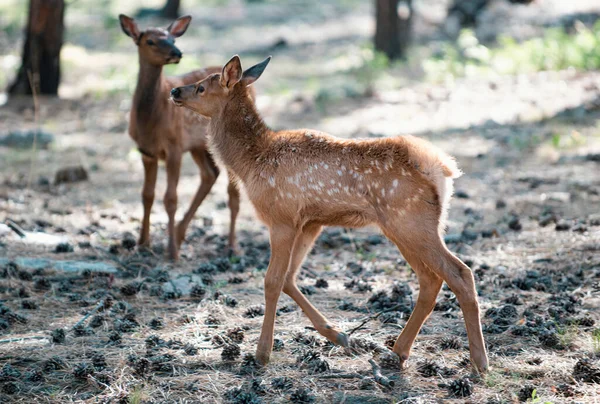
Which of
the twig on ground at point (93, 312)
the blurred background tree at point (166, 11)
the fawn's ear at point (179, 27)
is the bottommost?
the twig on ground at point (93, 312)

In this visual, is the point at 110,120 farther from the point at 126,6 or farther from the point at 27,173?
the point at 126,6

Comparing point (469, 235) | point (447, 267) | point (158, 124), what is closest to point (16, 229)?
point (158, 124)

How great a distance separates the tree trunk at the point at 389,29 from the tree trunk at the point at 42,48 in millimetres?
8727

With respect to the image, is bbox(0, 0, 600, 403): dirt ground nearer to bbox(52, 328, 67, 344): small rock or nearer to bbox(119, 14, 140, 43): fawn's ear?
bbox(52, 328, 67, 344): small rock

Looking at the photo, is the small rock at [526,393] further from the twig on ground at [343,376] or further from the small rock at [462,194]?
the small rock at [462,194]

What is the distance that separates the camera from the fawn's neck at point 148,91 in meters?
9.41

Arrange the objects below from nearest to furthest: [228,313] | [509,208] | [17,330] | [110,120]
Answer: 1. [17,330]
2. [228,313]
3. [509,208]
4. [110,120]

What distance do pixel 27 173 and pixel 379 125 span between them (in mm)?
6541

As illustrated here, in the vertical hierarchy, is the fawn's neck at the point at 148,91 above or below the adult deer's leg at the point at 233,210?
above

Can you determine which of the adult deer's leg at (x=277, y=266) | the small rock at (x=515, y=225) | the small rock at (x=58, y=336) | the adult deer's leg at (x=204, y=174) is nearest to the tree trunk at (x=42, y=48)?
the adult deer's leg at (x=204, y=174)

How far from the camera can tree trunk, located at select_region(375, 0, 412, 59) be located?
2139cm

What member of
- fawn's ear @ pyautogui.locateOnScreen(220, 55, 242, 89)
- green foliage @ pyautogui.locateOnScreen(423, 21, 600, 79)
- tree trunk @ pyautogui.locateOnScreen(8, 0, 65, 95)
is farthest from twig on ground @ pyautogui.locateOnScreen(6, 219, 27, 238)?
green foliage @ pyautogui.locateOnScreen(423, 21, 600, 79)

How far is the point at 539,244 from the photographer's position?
356 inches

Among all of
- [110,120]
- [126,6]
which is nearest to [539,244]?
[110,120]
